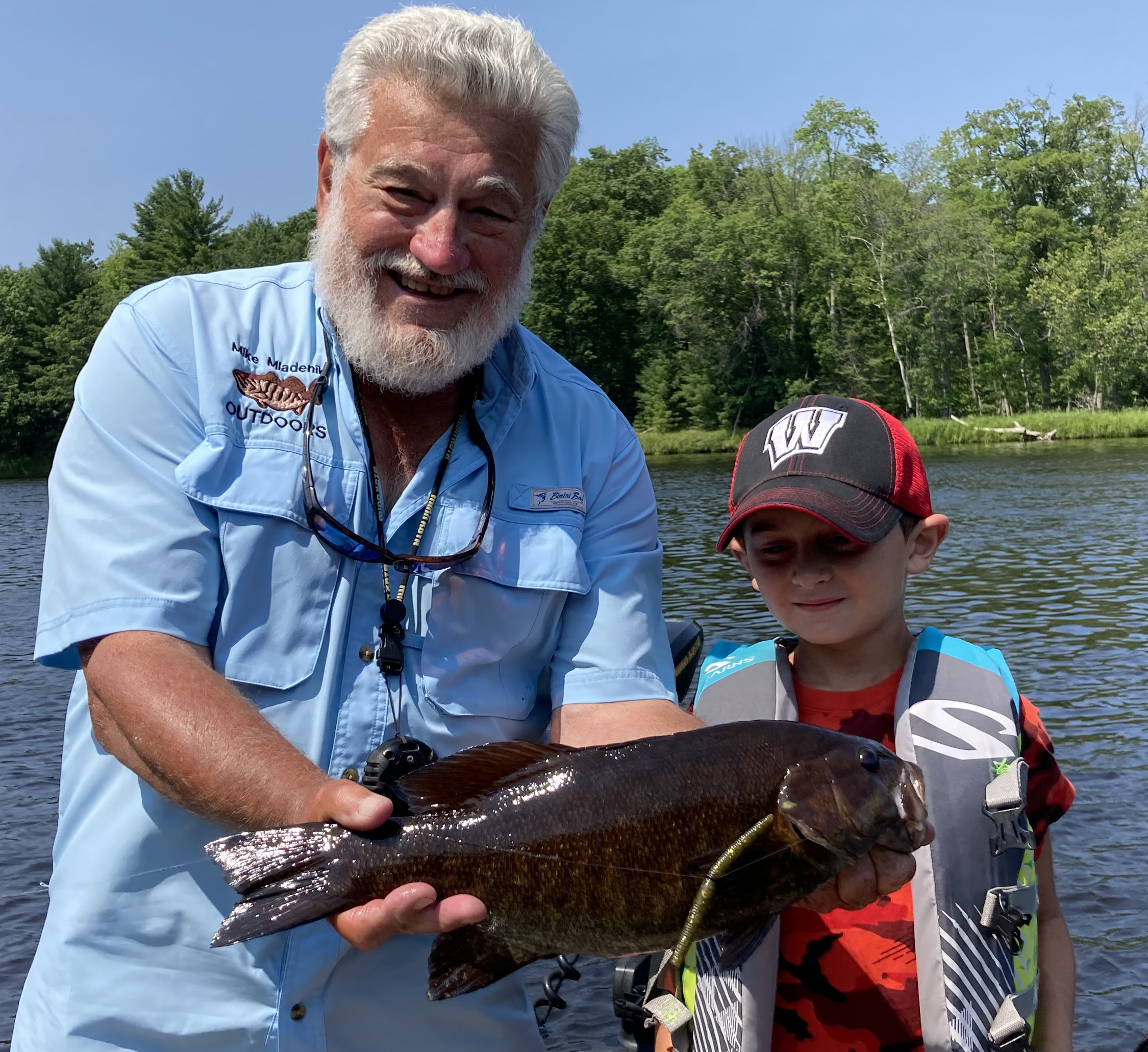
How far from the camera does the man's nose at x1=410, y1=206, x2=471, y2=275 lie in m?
2.92

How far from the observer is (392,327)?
2.96 m

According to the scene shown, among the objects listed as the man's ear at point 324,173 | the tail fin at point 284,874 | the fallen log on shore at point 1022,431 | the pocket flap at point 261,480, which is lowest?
the fallen log on shore at point 1022,431

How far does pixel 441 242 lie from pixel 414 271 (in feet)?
0.41

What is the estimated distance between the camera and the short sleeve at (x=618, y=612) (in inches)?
113

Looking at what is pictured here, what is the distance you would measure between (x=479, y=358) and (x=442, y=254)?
11.0 inches

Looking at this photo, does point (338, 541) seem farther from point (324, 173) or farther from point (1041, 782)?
point (1041, 782)

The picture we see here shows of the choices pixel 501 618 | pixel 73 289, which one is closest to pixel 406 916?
pixel 501 618

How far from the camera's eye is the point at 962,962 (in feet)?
9.89

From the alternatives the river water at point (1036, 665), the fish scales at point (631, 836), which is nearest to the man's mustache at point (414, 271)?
the fish scales at point (631, 836)

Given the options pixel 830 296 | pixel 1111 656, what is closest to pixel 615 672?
pixel 1111 656

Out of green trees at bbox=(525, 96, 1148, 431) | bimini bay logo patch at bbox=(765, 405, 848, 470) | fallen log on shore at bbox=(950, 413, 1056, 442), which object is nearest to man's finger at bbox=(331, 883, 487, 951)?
bimini bay logo patch at bbox=(765, 405, 848, 470)

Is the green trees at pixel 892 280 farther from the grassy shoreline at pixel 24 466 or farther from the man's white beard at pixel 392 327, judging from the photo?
the man's white beard at pixel 392 327

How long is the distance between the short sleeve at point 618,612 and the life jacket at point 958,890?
2.03 feet

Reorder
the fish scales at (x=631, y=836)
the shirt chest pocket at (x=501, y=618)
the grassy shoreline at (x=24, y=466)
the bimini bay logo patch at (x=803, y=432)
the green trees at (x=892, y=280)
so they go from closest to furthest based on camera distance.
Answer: the fish scales at (x=631, y=836), the shirt chest pocket at (x=501, y=618), the bimini bay logo patch at (x=803, y=432), the green trees at (x=892, y=280), the grassy shoreline at (x=24, y=466)
